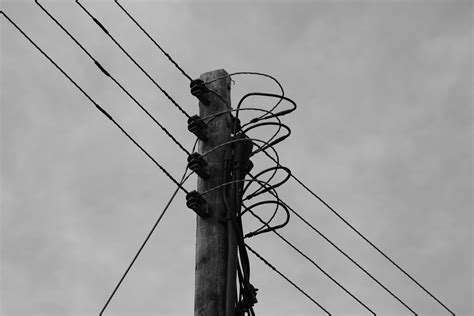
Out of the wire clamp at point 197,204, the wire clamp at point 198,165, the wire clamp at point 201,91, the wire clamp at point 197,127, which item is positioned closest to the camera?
the wire clamp at point 197,204

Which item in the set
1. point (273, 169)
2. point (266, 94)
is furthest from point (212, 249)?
point (266, 94)

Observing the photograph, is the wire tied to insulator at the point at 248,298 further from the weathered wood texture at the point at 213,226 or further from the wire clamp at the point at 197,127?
the wire clamp at the point at 197,127

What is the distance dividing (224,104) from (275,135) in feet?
2.04

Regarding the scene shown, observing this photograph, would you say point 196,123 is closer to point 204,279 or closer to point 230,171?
point 230,171

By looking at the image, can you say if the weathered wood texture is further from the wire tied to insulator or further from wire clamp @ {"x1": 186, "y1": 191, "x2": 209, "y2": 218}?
the wire tied to insulator

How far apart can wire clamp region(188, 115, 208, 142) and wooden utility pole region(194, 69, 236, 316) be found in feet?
0.19

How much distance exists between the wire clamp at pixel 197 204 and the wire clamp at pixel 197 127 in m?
0.63

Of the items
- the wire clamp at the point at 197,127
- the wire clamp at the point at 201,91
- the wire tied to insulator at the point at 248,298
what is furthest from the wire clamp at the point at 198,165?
the wire tied to insulator at the point at 248,298

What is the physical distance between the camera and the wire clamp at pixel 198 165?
772 centimetres

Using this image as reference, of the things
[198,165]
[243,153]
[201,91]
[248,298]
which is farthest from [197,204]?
[201,91]

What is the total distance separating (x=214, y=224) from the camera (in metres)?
7.49

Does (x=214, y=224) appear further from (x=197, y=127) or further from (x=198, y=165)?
(x=197, y=127)

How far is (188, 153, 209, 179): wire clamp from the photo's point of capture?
7719mm

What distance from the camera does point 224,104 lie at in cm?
815
